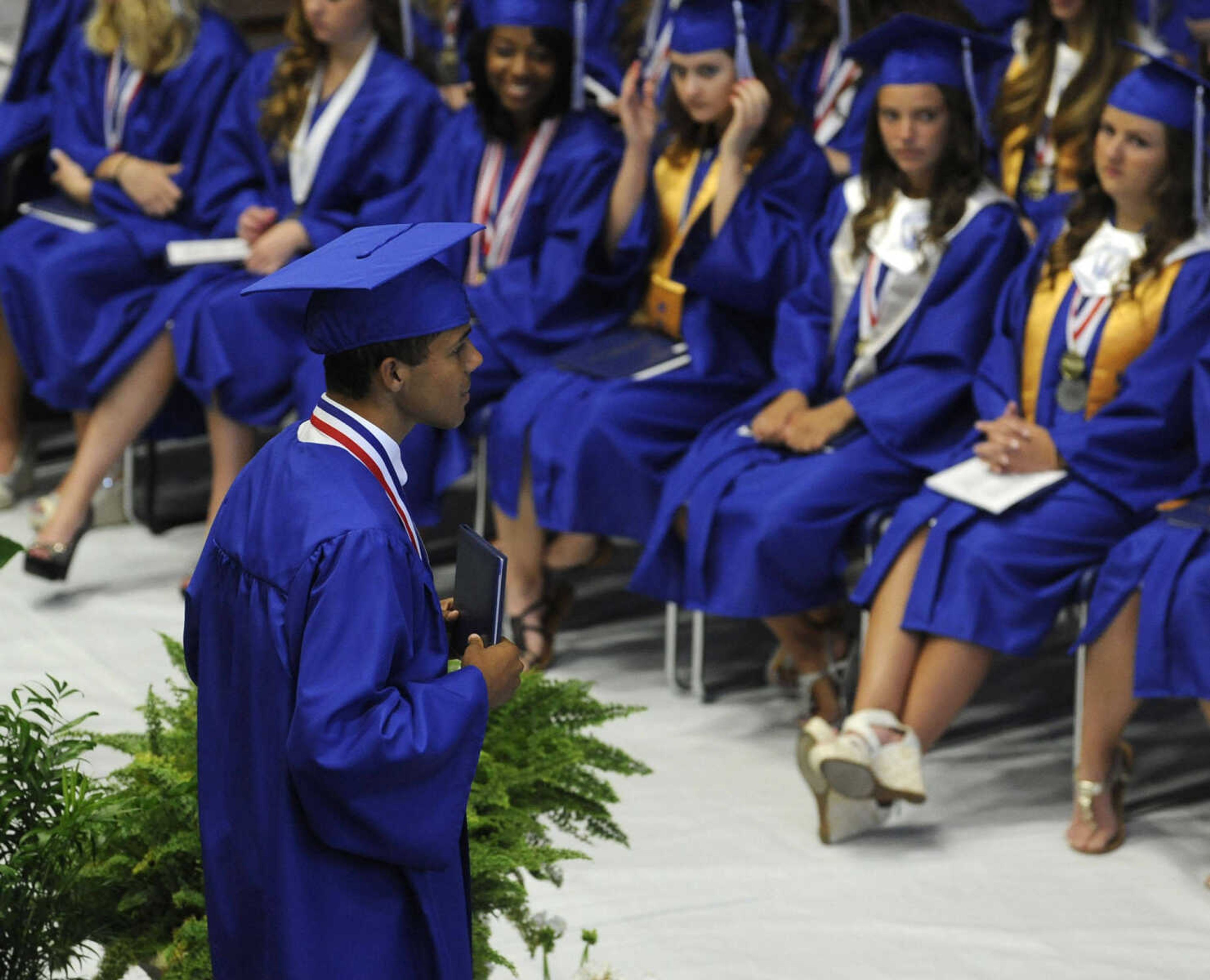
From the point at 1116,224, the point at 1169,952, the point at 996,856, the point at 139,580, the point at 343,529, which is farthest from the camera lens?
the point at 139,580

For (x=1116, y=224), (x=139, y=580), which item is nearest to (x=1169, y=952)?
(x=1116, y=224)

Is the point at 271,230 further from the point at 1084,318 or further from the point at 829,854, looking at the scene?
the point at 829,854

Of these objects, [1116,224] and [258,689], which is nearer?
[258,689]

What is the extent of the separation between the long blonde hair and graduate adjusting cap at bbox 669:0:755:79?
1812 millimetres

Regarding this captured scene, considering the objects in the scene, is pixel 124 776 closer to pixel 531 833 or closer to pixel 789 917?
pixel 531 833

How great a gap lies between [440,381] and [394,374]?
0.06m

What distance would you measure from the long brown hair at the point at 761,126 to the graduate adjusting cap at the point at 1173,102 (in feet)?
3.57

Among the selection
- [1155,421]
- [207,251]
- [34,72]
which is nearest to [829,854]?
[1155,421]

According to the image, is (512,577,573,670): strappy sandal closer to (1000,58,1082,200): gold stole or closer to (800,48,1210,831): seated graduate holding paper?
(800,48,1210,831): seated graduate holding paper

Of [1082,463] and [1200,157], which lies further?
[1082,463]

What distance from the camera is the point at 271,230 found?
5711 millimetres

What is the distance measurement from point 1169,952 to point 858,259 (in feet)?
6.22

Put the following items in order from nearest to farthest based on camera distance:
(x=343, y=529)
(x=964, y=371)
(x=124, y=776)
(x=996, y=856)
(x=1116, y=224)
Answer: (x=343, y=529)
(x=124, y=776)
(x=996, y=856)
(x=1116, y=224)
(x=964, y=371)

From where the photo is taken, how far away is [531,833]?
10.3ft
